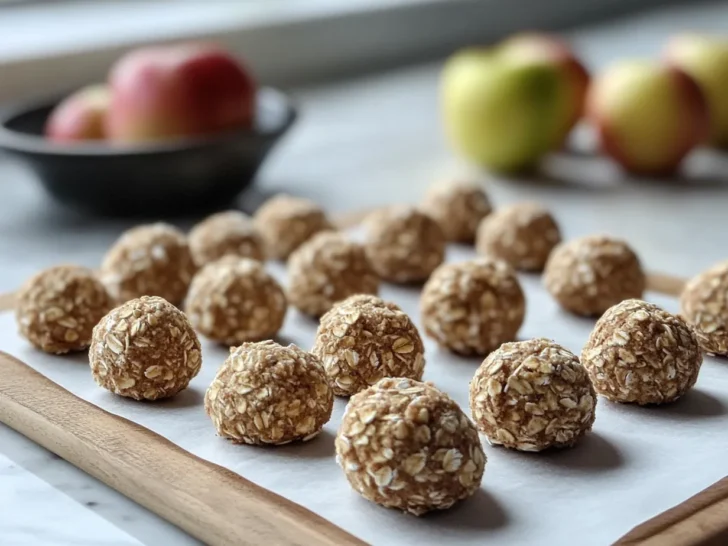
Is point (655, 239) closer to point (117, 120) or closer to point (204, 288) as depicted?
point (204, 288)

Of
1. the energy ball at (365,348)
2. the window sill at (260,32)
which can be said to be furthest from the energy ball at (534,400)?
the window sill at (260,32)

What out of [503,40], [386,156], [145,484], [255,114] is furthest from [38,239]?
[503,40]

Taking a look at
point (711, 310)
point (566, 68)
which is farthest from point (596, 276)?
point (566, 68)

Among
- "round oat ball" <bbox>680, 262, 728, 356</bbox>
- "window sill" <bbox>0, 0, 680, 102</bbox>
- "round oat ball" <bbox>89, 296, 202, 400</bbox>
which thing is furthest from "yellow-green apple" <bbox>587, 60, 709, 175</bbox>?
"round oat ball" <bbox>89, 296, 202, 400</bbox>

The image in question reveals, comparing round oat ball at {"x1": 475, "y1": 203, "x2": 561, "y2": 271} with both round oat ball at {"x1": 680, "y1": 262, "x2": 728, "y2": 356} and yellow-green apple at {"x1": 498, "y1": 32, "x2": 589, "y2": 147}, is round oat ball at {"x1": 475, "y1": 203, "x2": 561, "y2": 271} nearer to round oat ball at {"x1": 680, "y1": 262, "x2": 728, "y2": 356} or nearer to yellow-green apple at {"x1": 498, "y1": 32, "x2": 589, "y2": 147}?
round oat ball at {"x1": 680, "y1": 262, "x2": 728, "y2": 356}

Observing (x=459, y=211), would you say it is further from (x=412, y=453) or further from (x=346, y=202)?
(x=412, y=453)

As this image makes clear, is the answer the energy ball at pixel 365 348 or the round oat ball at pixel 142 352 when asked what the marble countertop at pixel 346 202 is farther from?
the energy ball at pixel 365 348

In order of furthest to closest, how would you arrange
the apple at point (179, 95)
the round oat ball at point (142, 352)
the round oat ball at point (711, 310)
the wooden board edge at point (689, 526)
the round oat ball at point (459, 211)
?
1. the apple at point (179, 95)
2. the round oat ball at point (459, 211)
3. the round oat ball at point (711, 310)
4. the round oat ball at point (142, 352)
5. the wooden board edge at point (689, 526)
